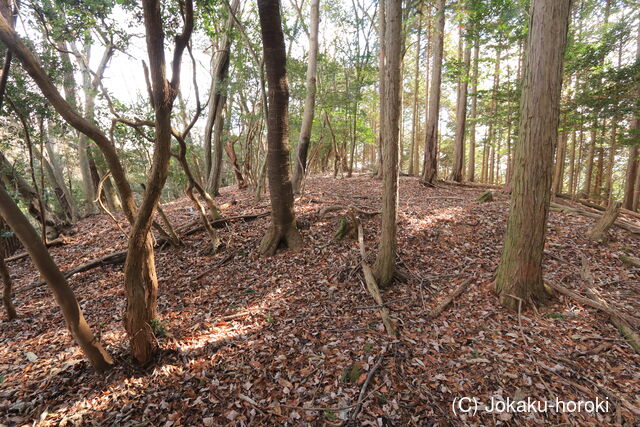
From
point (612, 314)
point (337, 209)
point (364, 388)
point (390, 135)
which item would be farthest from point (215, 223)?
point (612, 314)

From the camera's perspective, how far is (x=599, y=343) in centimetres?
336

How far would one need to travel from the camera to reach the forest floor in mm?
2861

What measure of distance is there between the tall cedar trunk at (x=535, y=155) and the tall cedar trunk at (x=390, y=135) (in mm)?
1650

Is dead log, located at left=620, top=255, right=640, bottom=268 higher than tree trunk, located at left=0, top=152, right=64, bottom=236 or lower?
lower

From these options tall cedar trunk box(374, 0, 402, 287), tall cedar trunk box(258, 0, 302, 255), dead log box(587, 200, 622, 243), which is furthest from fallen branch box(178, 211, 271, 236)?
dead log box(587, 200, 622, 243)

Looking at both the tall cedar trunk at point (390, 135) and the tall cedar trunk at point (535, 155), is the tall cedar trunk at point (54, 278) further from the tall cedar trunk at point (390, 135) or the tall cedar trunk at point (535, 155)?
the tall cedar trunk at point (535, 155)

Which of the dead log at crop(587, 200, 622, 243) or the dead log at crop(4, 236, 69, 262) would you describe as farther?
the dead log at crop(4, 236, 69, 262)

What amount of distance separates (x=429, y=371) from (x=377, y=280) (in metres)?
1.75

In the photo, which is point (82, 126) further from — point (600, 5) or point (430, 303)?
point (600, 5)

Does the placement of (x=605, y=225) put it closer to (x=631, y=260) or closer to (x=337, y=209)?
(x=631, y=260)

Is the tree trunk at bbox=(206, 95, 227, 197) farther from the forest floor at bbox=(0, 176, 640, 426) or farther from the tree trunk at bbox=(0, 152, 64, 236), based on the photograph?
the forest floor at bbox=(0, 176, 640, 426)

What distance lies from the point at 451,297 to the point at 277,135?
4512mm

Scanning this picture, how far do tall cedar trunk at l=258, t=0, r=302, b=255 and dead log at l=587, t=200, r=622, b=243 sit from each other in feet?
20.4

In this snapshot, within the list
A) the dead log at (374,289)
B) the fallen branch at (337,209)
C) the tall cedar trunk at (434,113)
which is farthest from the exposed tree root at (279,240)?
the tall cedar trunk at (434,113)
